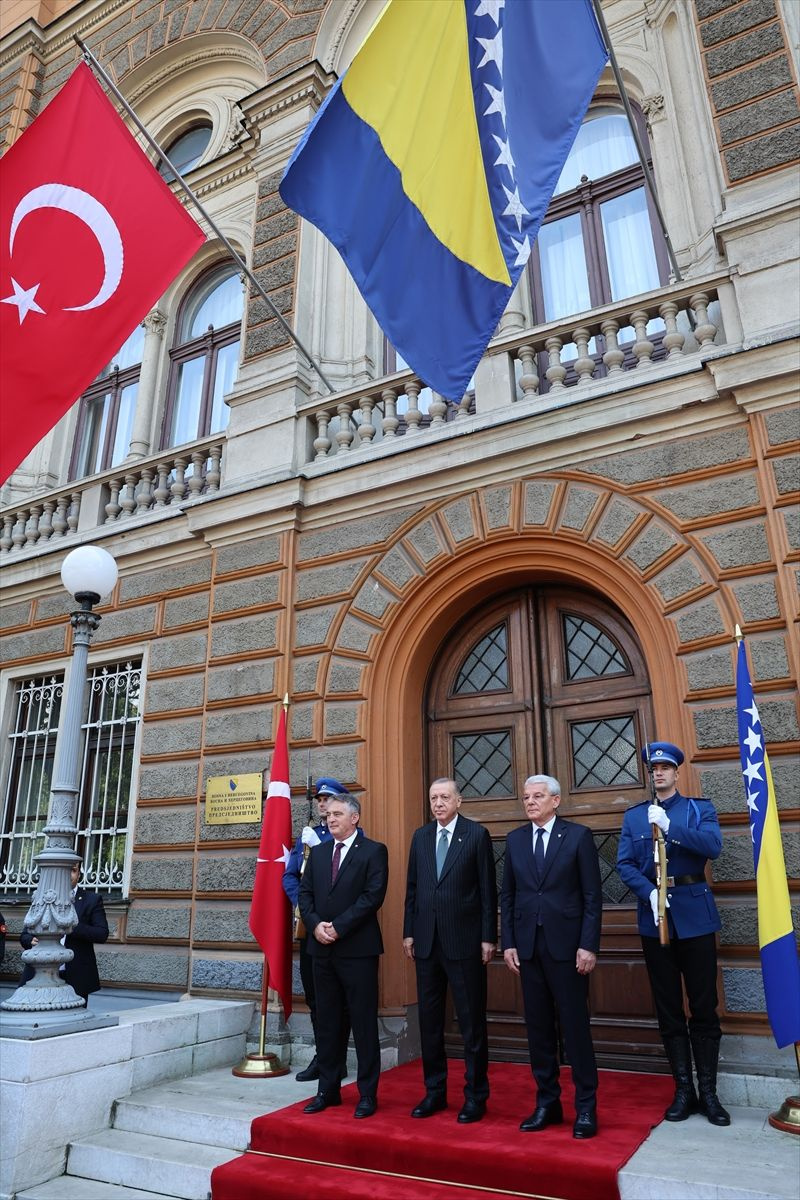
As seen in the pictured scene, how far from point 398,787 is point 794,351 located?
4.57 metres

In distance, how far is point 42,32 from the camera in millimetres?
13875

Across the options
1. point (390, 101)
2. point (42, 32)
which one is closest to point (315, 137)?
point (390, 101)

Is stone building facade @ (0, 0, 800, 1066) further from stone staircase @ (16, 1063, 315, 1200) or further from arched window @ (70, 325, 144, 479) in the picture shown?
arched window @ (70, 325, 144, 479)

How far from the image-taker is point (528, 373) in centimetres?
765

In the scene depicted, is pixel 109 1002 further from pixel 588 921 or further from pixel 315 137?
pixel 315 137

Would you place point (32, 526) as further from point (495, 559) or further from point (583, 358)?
point (583, 358)

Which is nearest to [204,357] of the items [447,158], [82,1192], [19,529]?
[19,529]

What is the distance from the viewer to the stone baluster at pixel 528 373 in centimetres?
758

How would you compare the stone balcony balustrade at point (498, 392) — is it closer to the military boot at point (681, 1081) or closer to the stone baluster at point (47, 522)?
the stone baluster at point (47, 522)

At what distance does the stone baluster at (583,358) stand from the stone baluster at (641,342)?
1.22 feet

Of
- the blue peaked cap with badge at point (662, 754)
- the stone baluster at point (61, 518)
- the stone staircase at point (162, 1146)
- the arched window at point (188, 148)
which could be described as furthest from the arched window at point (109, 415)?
the blue peaked cap with badge at point (662, 754)

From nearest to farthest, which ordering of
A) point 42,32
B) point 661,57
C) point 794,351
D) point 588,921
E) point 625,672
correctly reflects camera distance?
point 588,921 < point 794,351 < point 625,672 < point 661,57 < point 42,32

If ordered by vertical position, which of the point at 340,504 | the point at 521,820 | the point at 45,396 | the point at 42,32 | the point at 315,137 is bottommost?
the point at 521,820

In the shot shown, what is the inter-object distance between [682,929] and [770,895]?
54 centimetres
